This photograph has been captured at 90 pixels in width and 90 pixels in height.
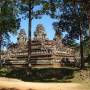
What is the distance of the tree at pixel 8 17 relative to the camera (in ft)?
121

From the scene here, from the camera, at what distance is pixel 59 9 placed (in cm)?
3528

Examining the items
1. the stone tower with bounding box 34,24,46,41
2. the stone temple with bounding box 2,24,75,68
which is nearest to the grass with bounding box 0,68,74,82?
the stone temple with bounding box 2,24,75,68

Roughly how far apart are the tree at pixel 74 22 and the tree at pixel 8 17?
16.5 feet

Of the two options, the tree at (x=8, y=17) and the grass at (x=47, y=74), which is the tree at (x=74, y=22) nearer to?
the grass at (x=47, y=74)

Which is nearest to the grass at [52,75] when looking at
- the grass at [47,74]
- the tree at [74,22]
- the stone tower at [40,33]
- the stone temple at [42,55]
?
the grass at [47,74]

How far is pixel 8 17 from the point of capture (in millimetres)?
38938

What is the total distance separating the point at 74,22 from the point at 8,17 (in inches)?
Result: 305

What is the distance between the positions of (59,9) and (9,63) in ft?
61.4

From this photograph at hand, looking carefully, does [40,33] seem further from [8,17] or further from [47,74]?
[47,74]

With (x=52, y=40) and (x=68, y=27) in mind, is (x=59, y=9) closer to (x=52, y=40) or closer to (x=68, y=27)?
(x=68, y=27)

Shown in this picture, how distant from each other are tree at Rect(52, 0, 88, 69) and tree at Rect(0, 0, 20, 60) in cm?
503

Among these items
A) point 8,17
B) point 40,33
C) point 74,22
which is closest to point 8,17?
point 8,17

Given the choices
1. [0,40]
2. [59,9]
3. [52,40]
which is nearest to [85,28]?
[59,9]

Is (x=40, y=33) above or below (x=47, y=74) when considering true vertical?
above
